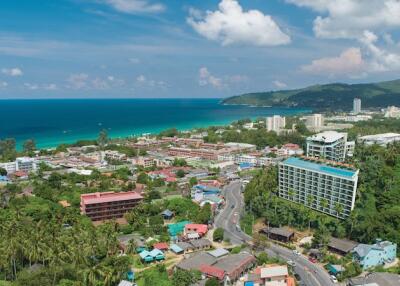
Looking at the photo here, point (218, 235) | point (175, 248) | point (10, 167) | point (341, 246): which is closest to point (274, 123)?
point (10, 167)

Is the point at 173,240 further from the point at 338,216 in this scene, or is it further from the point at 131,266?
the point at 338,216

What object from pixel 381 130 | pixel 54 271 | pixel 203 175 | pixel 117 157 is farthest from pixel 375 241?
pixel 381 130

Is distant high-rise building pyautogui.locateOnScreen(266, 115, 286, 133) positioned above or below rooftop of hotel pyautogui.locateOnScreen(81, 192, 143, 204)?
above

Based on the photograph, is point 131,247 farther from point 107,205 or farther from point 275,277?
point 275,277

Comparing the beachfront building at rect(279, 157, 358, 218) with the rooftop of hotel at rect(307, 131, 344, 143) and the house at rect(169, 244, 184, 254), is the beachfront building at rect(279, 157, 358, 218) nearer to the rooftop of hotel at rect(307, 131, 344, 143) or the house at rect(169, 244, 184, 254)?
the rooftop of hotel at rect(307, 131, 344, 143)

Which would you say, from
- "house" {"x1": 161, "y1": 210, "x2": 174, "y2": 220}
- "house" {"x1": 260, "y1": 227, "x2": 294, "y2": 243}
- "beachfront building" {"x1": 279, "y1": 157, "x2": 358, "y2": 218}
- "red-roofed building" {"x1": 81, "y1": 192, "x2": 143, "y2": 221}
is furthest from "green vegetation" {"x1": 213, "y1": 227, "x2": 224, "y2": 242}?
"red-roofed building" {"x1": 81, "y1": 192, "x2": 143, "y2": 221}

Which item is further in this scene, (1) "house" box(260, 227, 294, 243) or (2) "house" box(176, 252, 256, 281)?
(1) "house" box(260, 227, 294, 243)
